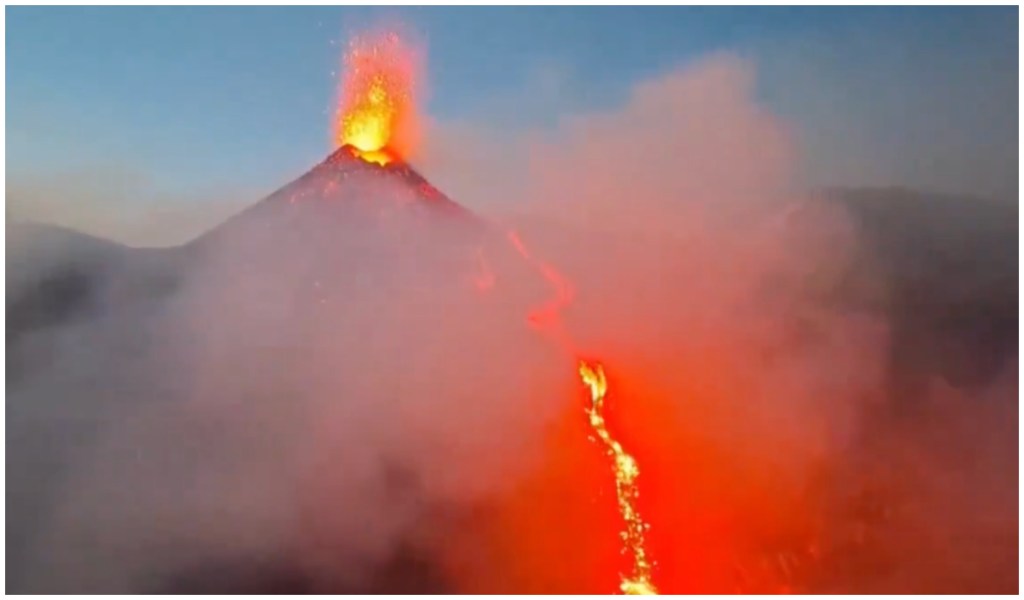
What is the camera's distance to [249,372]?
8.58ft

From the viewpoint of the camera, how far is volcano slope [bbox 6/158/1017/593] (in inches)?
99.4

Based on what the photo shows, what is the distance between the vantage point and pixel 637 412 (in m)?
2.64

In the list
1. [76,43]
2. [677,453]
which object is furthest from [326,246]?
[677,453]

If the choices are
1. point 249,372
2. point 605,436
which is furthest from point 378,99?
point 605,436

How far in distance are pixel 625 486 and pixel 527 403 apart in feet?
1.31

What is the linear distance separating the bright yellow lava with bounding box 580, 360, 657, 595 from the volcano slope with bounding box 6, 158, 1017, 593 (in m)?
0.33

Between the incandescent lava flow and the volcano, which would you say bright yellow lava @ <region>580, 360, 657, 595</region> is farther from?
the volcano

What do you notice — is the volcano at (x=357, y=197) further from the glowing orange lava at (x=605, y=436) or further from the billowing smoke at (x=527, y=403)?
the glowing orange lava at (x=605, y=436)

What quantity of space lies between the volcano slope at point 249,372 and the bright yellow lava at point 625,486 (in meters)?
0.33

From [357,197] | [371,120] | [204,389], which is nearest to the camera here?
[204,389]

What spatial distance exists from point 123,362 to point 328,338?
0.62 metres

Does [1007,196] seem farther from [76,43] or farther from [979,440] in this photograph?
[76,43]

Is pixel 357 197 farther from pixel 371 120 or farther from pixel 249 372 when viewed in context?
pixel 249 372

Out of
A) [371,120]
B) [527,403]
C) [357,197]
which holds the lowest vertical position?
[527,403]
